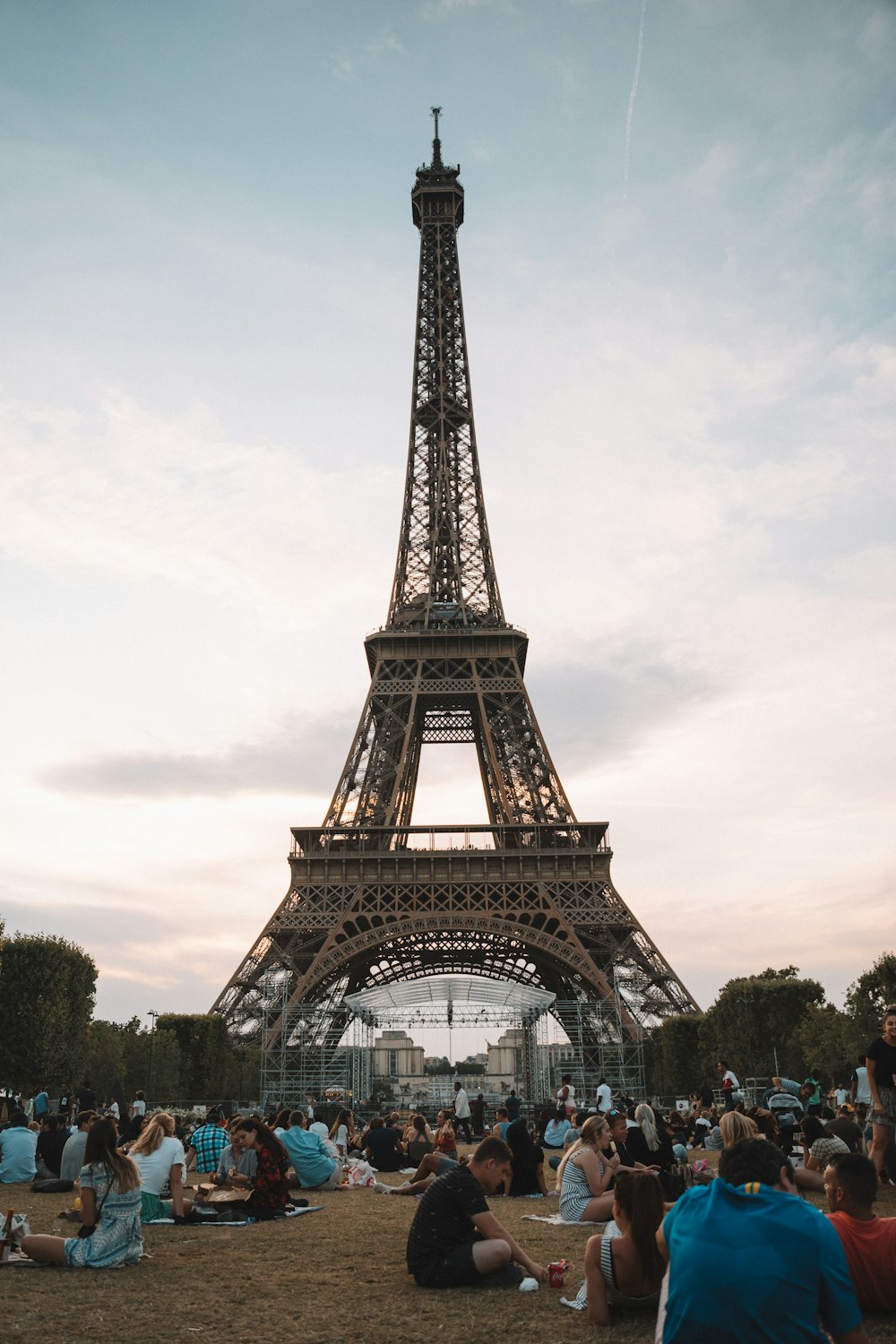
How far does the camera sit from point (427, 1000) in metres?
38.7

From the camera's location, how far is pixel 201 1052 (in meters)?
45.7

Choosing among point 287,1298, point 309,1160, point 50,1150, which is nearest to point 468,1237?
point 287,1298

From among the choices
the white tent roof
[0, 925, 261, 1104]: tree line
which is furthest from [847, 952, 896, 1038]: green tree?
[0, 925, 261, 1104]: tree line

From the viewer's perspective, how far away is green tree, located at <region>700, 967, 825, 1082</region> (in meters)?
42.2

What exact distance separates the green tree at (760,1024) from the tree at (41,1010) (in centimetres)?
2256

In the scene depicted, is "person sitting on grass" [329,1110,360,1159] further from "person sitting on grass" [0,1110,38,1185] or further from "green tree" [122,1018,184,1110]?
"green tree" [122,1018,184,1110]

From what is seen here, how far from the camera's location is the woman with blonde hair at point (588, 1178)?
994cm

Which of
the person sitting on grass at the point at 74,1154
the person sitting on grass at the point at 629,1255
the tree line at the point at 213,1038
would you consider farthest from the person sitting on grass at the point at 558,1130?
the tree line at the point at 213,1038

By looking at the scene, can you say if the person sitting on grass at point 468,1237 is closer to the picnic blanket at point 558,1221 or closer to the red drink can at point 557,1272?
the red drink can at point 557,1272

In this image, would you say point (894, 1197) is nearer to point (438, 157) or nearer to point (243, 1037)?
point (243, 1037)

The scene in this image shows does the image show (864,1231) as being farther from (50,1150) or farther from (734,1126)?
(50,1150)

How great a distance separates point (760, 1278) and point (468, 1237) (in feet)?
13.7

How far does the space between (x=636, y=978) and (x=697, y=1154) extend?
2282 centimetres

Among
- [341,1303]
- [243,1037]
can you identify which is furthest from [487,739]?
[341,1303]
